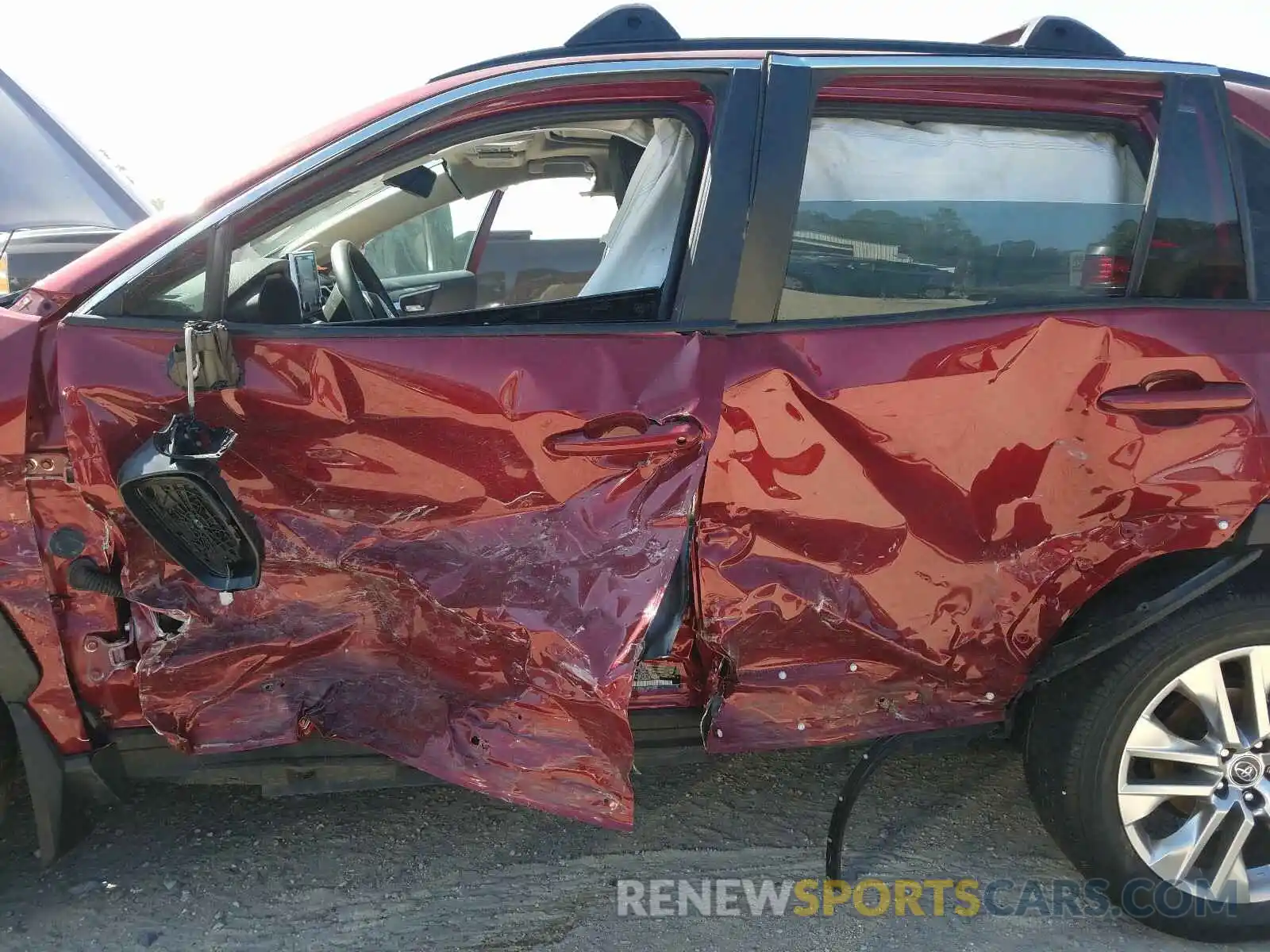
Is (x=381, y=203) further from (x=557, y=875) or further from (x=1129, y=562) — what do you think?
(x=1129, y=562)

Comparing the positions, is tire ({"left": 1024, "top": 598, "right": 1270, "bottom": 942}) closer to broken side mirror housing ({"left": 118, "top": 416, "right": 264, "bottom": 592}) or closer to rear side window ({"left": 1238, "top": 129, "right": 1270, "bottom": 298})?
rear side window ({"left": 1238, "top": 129, "right": 1270, "bottom": 298})

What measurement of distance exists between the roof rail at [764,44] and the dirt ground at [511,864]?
169 centimetres

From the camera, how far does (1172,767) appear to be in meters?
2.29

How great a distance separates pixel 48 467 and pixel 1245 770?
8.83ft

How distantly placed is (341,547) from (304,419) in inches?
10.7

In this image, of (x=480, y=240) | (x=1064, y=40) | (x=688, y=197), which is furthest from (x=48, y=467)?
(x=1064, y=40)

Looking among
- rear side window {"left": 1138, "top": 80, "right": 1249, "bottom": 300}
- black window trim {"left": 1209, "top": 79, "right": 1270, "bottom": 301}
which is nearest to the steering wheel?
rear side window {"left": 1138, "top": 80, "right": 1249, "bottom": 300}

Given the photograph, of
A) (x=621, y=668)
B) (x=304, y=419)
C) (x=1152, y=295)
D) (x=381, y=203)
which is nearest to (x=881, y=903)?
(x=621, y=668)

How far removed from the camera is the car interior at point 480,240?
6.72ft

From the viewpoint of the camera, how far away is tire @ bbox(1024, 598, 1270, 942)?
7.06 ft

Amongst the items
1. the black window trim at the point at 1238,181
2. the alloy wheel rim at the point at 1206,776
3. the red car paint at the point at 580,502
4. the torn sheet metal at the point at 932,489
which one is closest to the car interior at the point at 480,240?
the red car paint at the point at 580,502

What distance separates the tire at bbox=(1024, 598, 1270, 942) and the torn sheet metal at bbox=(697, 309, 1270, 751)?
8.3 inches
